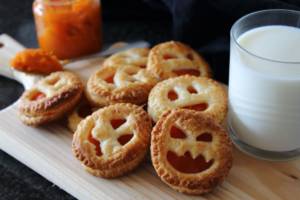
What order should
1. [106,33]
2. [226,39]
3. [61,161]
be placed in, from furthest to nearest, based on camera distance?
[106,33] → [226,39] → [61,161]

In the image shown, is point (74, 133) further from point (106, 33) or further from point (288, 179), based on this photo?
point (106, 33)

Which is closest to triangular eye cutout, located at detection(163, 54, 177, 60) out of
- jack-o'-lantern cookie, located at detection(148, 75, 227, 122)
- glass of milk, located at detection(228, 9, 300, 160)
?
jack-o'-lantern cookie, located at detection(148, 75, 227, 122)

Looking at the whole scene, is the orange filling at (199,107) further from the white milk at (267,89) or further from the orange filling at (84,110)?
the orange filling at (84,110)

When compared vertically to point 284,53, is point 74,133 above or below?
below

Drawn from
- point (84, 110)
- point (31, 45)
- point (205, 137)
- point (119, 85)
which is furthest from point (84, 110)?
point (31, 45)

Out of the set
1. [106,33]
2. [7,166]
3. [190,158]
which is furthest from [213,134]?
[106,33]

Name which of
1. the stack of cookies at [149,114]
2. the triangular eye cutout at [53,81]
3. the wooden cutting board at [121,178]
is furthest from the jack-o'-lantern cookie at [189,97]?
the triangular eye cutout at [53,81]

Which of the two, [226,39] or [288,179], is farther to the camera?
[226,39]
